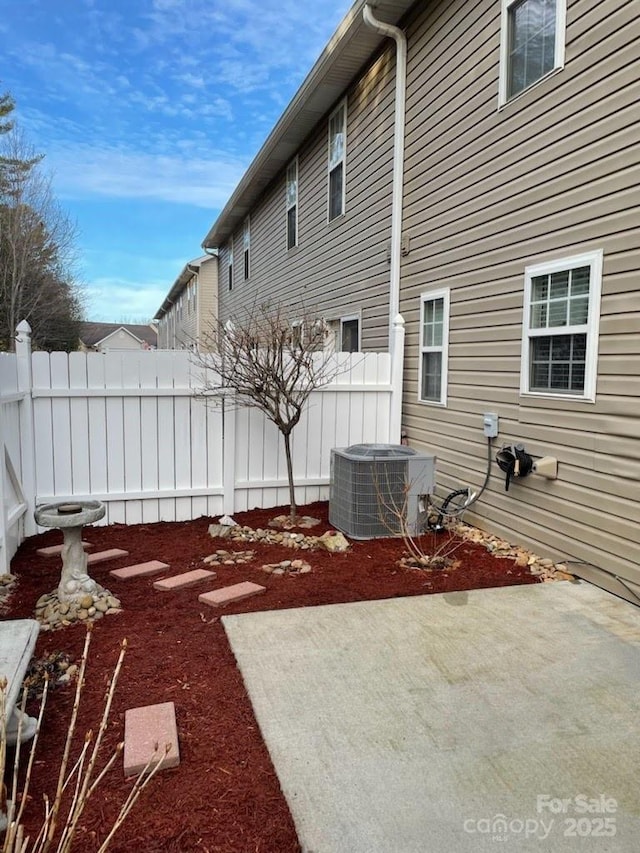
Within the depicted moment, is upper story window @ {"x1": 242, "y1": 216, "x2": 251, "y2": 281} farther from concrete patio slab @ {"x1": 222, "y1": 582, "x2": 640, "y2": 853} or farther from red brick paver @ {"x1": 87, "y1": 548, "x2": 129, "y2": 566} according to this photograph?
concrete patio slab @ {"x1": 222, "y1": 582, "x2": 640, "y2": 853}

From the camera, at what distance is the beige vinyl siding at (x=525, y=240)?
348 cm

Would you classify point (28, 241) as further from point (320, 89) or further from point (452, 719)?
point (452, 719)

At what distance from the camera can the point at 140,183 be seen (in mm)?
31406

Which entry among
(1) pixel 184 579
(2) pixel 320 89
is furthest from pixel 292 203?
(1) pixel 184 579

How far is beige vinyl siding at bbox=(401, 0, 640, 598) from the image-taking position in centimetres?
348

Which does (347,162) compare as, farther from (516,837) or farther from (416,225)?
(516,837)

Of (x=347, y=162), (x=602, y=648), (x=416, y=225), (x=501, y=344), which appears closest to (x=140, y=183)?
(x=347, y=162)

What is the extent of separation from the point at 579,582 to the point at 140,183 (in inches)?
1305

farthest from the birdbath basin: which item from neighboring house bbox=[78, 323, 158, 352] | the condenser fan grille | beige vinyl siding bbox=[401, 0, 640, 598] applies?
neighboring house bbox=[78, 323, 158, 352]

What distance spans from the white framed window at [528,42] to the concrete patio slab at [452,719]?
12.4 feet

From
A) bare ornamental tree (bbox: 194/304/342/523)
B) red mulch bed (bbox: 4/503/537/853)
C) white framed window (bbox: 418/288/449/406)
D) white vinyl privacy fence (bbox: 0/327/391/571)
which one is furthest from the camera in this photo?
white framed window (bbox: 418/288/449/406)

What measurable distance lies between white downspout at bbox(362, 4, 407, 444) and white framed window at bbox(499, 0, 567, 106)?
185 cm

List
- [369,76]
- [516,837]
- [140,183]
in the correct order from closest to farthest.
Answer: [516,837], [369,76], [140,183]

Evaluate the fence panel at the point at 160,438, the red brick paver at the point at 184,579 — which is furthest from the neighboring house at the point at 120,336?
the red brick paver at the point at 184,579
